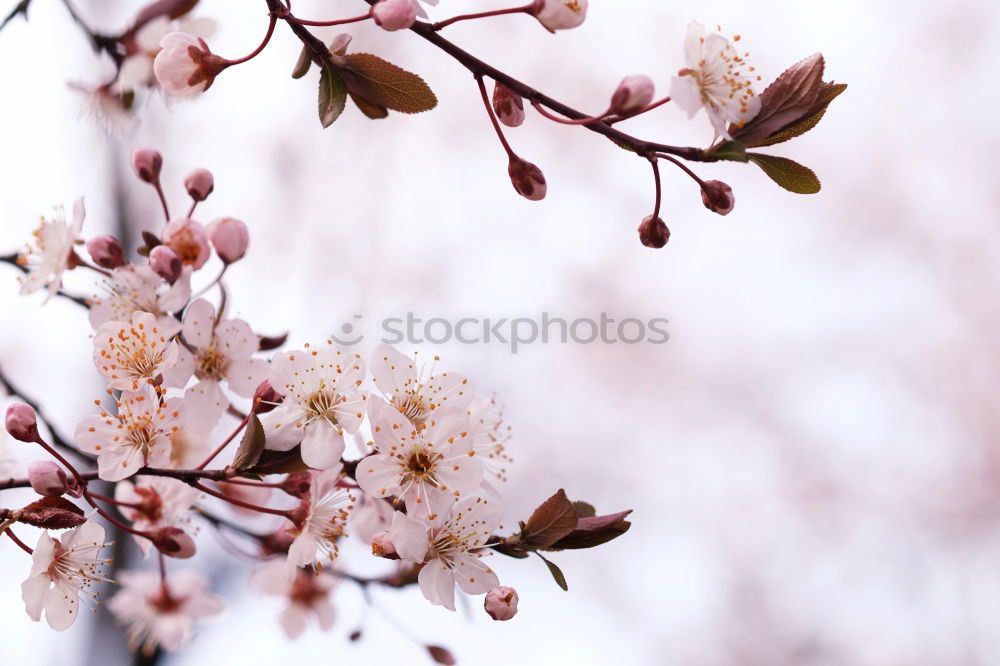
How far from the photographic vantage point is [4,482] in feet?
1.61

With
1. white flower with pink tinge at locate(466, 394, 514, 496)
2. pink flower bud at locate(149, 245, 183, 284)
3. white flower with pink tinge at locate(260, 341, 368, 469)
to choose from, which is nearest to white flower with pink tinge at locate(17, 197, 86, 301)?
pink flower bud at locate(149, 245, 183, 284)

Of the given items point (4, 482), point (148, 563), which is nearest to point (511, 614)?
point (4, 482)

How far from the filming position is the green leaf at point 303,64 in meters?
0.53

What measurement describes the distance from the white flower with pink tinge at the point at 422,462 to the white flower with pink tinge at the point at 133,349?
6.5 inches

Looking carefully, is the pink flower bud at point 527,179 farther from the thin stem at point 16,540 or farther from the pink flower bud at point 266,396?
the thin stem at point 16,540

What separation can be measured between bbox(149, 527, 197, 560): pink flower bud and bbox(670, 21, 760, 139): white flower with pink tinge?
0.44 m

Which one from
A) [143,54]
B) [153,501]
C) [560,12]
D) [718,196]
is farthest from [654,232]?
[143,54]

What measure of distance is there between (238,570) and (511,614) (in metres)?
1.43

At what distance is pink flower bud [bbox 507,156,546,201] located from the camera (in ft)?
1.77

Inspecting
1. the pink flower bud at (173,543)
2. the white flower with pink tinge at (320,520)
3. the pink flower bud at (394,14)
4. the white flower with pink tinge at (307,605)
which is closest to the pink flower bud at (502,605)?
the white flower with pink tinge at (320,520)

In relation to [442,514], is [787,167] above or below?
above

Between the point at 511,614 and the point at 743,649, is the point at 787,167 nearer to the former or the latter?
the point at 511,614

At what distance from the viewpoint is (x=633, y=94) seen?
462 mm

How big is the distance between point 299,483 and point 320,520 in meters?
0.03
